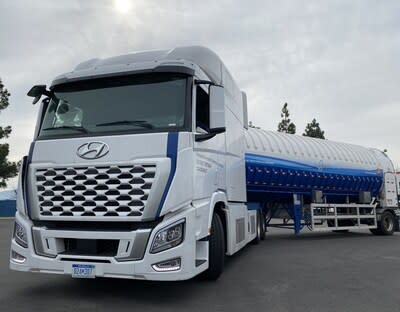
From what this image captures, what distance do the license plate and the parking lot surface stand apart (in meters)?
0.39

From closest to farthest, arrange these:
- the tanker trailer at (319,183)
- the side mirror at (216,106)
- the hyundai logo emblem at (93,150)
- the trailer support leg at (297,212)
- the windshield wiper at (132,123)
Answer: the hyundai logo emblem at (93,150) → the windshield wiper at (132,123) → the side mirror at (216,106) → the tanker trailer at (319,183) → the trailer support leg at (297,212)

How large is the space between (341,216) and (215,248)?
9694 mm

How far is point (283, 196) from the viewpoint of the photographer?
1324 cm

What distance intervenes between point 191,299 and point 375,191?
496 inches

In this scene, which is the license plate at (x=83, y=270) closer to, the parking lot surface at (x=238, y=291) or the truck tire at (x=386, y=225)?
the parking lot surface at (x=238, y=291)

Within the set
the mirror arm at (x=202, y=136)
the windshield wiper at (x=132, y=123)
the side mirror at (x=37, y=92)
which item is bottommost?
the mirror arm at (x=202, y=136)

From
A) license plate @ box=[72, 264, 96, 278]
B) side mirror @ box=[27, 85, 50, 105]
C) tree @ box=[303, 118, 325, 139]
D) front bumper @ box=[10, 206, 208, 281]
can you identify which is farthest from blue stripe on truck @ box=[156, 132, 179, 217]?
tree @ box=[303, 118, 325, 139]

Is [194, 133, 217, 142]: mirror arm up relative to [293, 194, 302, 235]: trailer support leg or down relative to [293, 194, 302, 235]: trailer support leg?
up

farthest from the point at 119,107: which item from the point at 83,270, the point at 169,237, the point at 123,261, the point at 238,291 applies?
the point at 238,291

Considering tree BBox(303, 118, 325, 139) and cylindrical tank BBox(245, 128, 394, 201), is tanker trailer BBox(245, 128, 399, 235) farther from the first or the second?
tree BBox(303, 118, 325, 139)

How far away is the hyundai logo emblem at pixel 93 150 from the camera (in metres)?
5.07

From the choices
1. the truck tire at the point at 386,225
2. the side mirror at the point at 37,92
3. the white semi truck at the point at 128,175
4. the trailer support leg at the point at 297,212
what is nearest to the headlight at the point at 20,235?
the white semi truck at the point at 128,175

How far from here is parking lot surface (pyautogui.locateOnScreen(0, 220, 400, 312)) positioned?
5.07 meters

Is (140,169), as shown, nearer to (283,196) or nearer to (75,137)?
(75,137)
